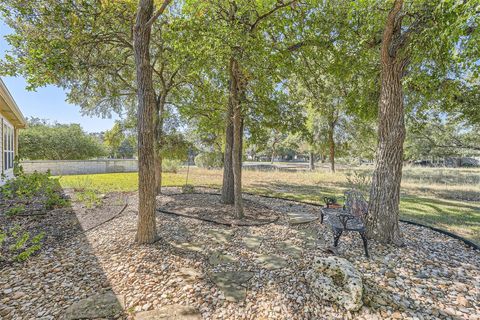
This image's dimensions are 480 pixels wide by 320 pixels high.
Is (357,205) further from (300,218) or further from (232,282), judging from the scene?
(232,282)

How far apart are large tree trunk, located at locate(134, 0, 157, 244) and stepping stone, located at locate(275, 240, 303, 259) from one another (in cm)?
213

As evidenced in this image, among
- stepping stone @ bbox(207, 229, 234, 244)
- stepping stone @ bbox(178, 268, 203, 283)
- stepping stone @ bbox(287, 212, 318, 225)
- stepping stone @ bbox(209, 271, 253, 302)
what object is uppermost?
stepping stone @ bbox(287, 212, 318, 225)

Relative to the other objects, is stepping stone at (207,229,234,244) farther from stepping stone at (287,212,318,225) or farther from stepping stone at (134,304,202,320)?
stepping stone at (134,304,202,320)

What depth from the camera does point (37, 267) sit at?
3.13m

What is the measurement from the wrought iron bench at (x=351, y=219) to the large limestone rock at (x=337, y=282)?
2.85ft

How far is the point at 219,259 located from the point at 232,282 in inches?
24.1

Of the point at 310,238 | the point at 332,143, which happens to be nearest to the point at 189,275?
the point at 310,238

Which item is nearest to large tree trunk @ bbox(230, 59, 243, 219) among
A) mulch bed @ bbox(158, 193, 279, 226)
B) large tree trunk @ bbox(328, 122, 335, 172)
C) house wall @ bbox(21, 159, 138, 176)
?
mulch bed @ bbox(158, 193, 279, 226)

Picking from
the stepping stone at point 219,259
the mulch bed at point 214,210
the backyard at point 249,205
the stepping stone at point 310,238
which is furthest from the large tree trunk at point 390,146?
the stepping stone at point 219,259

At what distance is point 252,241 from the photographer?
155 inches

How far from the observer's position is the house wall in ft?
52.7

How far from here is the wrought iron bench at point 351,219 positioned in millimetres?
3312

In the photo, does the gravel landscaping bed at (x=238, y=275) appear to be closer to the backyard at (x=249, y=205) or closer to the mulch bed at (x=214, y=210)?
the backyard at (x=249, y=205)

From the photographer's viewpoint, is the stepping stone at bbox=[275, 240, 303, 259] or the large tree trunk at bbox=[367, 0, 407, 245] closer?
the stepping stone at bbox=[275, 240, 303, 259]
